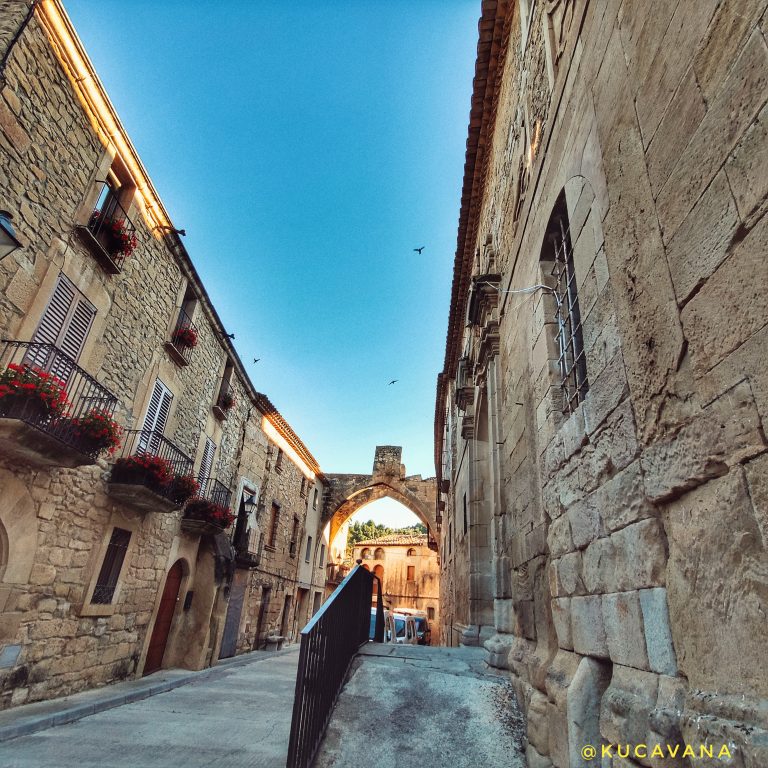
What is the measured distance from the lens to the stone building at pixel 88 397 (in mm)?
5535

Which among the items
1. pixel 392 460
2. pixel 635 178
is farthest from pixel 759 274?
pixel 392 460

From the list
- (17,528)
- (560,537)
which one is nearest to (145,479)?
(17,528)

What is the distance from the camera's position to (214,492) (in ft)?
37.6

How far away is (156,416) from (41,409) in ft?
12.8

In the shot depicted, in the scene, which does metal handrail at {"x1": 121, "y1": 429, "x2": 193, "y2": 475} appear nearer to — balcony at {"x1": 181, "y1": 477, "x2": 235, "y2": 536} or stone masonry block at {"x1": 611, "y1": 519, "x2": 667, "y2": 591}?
balcony at {"x1": 181, "y1": 477, "x2": 235, "y2": 536}

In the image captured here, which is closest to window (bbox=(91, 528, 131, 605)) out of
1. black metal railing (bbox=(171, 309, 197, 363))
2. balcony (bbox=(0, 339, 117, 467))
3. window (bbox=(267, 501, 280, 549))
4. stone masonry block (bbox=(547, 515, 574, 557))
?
balcony (bbox=(0, 339, 117, 467))

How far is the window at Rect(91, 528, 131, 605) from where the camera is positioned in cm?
750

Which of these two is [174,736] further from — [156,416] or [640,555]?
[156,416]

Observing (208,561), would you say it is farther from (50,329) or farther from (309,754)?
(309,754)

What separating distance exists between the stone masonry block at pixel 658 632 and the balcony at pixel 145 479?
24.5 feet

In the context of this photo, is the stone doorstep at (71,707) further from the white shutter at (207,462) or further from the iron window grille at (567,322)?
the iron window grille at (567,322)

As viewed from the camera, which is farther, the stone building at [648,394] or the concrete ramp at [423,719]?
the concrete ramp at [423,719]

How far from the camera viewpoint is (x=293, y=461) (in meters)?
19.0

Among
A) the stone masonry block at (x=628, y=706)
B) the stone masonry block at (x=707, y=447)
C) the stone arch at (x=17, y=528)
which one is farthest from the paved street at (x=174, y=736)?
the stone masonry block at (x=707, y=447)
